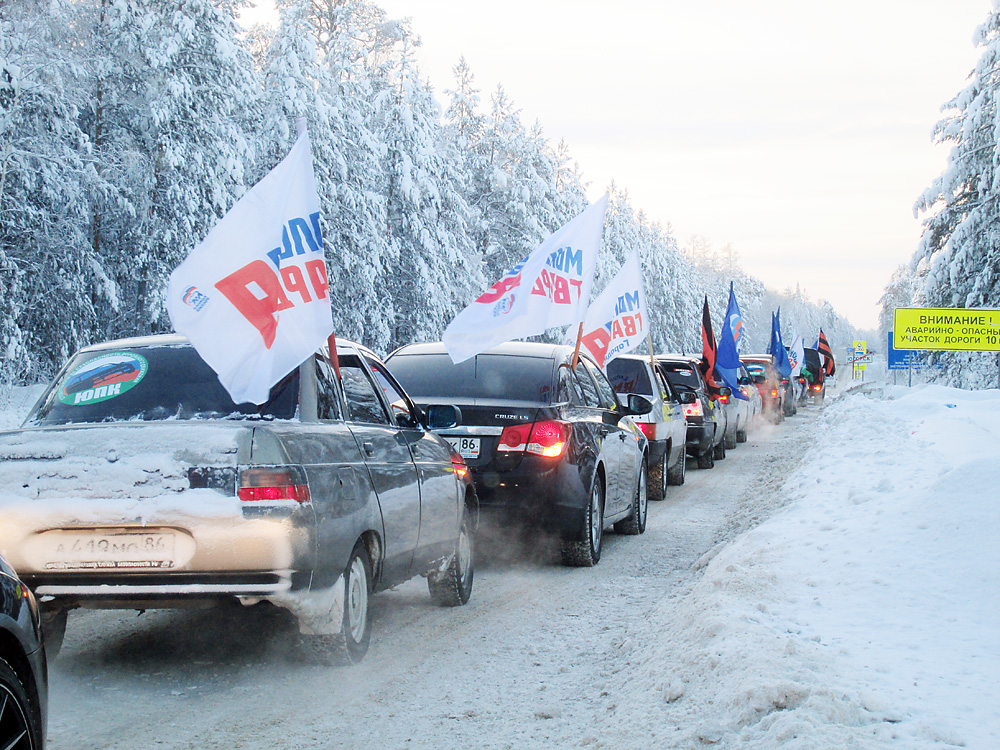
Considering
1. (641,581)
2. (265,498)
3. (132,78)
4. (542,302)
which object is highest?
(132,78)

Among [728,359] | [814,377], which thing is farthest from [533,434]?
[814,377]

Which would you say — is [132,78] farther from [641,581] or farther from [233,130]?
[641,581]

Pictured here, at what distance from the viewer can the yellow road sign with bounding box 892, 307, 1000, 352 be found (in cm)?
2491

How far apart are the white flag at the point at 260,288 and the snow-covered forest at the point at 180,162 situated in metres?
21.9

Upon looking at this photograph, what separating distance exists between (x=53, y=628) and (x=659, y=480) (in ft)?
32.5

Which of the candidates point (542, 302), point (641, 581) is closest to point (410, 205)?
point (542, 302)

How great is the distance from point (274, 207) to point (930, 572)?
168 inches

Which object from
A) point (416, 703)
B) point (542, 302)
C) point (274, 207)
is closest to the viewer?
point (416, 703)

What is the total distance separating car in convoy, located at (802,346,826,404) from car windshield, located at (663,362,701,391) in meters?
29.1

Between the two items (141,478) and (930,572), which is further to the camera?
(930,572)

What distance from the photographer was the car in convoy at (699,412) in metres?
17.6

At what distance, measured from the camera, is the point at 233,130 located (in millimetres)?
30438

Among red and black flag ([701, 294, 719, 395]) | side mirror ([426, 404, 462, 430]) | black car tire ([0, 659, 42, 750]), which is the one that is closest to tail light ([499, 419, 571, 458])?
side mirror ([426, 404, 462, 430])

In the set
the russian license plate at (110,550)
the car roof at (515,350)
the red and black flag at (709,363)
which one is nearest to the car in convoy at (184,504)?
the russian license plate at (110,550)
